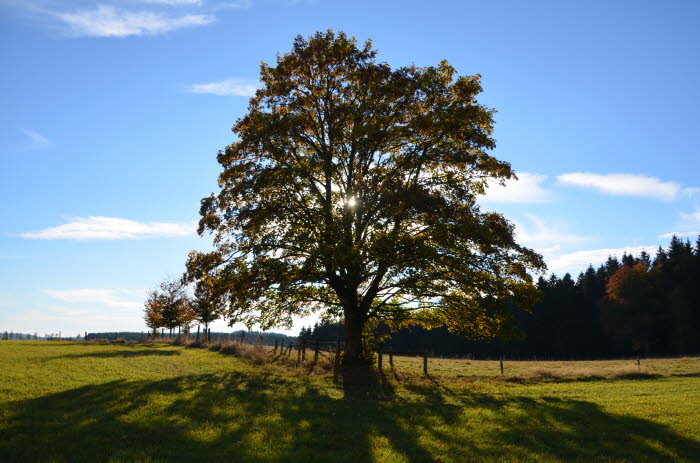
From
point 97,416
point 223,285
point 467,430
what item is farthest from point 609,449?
point 223,285

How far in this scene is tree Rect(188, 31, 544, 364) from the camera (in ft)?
65.2

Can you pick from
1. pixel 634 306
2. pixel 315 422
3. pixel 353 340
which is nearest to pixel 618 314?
pixel 634 306

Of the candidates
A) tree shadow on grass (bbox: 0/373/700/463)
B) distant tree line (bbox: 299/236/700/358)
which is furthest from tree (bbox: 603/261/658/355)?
tree shadow on grass (bbox: 0/373/700/463)

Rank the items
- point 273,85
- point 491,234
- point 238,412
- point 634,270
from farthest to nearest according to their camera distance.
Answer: point 634,270 < point 273,85 < point 491,234 < point 238,412

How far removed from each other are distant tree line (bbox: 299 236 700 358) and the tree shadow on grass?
47.8 m

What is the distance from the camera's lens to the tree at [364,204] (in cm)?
1986

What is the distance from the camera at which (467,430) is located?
10.3m

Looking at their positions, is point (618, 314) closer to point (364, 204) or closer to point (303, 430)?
point (364, 204)

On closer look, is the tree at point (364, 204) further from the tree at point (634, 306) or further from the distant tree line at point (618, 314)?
the tree at point (634, 306)

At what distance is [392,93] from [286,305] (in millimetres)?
12203

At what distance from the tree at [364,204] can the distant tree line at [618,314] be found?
38791mm

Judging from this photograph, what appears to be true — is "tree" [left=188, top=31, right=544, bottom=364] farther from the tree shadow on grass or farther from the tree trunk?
the tree shadow on grass

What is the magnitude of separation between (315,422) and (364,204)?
12.3 meters

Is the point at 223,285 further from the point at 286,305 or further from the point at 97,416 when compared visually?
the point at 97,416
